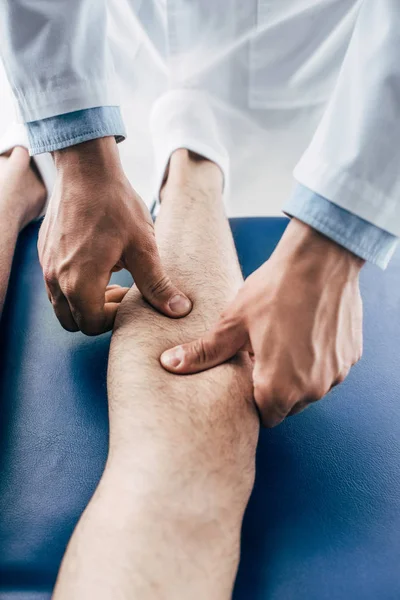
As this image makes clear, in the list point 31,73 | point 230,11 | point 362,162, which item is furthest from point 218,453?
point 230,11

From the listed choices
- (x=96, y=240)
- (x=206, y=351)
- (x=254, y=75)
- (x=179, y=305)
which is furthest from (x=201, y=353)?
(x=254, y=75)

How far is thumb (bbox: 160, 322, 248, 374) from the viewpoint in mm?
706

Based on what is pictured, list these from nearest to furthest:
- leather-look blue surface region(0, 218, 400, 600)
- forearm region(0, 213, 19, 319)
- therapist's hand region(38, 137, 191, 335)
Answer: leather-look blue surface region(0, 218, 400, 600) → therapist's hand region(38, 137, 191, 335) → forearm region(0, 213, 19, 319)

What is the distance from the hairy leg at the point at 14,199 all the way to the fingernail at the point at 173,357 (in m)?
0.40

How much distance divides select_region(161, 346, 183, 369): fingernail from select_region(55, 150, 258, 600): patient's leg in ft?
0.04

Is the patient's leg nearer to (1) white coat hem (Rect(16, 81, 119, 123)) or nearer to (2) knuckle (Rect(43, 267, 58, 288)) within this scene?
(2) knuckle (Rect(43, 267, 58, 288))

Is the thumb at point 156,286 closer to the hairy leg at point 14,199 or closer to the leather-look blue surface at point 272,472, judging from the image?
the leather-look blue surface at point 272,472

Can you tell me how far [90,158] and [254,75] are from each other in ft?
2.08

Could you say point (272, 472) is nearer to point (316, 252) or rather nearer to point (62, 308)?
point (316, 252)

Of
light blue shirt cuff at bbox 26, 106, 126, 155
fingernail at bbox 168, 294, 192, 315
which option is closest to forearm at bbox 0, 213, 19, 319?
light blue shirt cuff at bbox 26, 106, 126, 155

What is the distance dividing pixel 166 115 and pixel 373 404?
850 millimetres

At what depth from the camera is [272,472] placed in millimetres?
710

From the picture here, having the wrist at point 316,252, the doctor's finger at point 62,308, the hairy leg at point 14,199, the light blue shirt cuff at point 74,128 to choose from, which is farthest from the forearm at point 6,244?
the wrist at point 316,252

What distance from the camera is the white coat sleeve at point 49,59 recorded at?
0.82 metres
